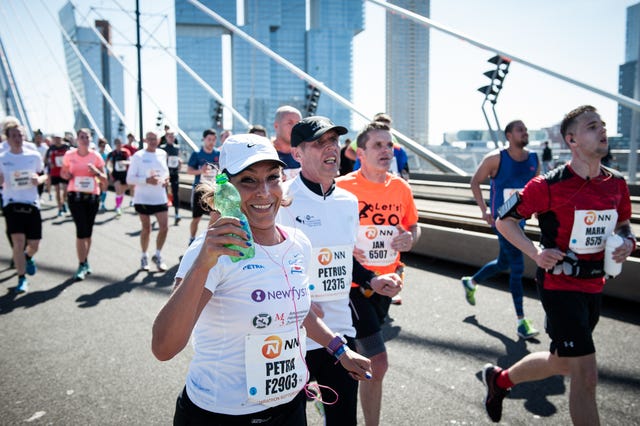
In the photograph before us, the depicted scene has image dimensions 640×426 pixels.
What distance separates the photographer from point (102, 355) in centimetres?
→ 473

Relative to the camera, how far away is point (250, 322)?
1.89 metres

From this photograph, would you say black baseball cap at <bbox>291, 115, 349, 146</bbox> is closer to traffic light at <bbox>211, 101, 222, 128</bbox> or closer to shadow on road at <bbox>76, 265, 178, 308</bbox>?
shadow on road at <bbox>76, 265, 178, 308</bbox>

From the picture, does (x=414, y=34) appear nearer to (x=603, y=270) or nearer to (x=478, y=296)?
(x=478, y=296)

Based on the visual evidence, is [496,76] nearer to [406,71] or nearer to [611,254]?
[611,254]

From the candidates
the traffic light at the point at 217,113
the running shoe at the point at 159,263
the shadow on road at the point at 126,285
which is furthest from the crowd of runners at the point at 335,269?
the traffic light at the point at 217,113

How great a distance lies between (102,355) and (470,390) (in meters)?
3.24

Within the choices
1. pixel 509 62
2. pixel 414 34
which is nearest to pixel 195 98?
pixel 414 34

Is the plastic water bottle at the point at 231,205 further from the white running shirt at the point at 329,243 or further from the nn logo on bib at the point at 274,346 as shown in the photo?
the white running shirt at the point at 329,243

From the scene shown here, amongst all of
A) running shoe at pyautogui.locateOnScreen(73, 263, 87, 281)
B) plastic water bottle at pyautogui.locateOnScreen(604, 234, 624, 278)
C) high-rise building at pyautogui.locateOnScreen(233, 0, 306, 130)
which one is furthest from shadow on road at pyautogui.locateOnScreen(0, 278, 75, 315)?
high-rise building at pyautogui.locateOnScreen(233, 0, 306, 130)

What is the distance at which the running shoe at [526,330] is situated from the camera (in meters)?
5.07

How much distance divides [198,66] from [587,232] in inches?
6544

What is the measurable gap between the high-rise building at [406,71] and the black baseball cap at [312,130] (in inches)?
715

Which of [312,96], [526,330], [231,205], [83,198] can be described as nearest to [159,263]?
[83,198]

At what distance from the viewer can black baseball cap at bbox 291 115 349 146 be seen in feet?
9.80
